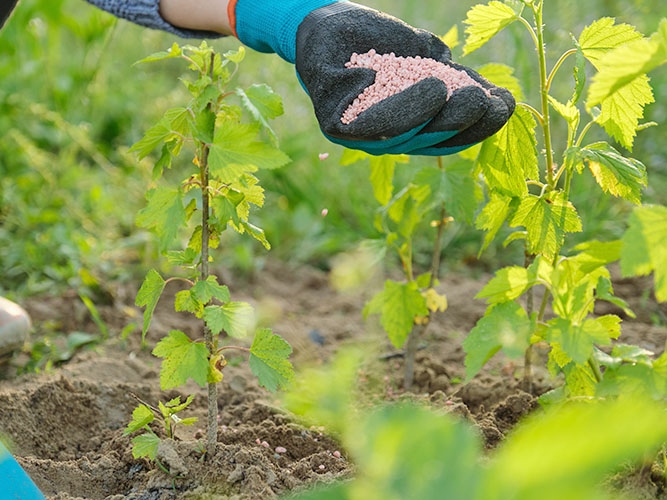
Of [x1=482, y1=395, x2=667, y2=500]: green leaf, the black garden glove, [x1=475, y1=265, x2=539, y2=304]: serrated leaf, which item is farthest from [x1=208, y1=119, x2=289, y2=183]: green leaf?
[x1=482, y1=395, x2=667, y2=500]: green leaf

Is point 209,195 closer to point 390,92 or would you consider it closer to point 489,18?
point 390,92

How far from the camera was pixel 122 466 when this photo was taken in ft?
5.02

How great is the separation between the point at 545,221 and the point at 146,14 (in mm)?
1170

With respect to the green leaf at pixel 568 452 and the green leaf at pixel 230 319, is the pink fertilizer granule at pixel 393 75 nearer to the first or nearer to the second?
the green leaf at pixel 230 319

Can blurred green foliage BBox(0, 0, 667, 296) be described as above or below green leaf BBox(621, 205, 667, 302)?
below

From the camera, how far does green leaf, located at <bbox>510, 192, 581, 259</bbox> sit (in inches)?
55.1

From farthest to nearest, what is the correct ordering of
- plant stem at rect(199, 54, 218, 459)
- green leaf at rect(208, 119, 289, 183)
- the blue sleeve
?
1. the blue sleeve
2. plant stem at rect(199, 54, 218, 459)
3. green leaf at rect(208, 119, 289, 183)

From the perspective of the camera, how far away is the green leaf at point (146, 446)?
1.38m

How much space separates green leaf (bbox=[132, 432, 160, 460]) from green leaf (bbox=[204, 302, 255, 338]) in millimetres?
236

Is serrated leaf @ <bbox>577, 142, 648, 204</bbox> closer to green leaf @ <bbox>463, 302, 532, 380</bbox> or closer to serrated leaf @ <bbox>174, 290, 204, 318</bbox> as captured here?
green leaf @ <bbox>463, 302, 532, 380</bbox>

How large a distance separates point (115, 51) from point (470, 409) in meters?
3.58

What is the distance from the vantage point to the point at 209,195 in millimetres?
1408

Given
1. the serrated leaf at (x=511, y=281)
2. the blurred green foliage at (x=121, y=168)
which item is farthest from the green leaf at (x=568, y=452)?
the blurred green foliage at (x=121, y=168)

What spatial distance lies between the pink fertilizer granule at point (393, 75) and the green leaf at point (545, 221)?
0.22 metres
